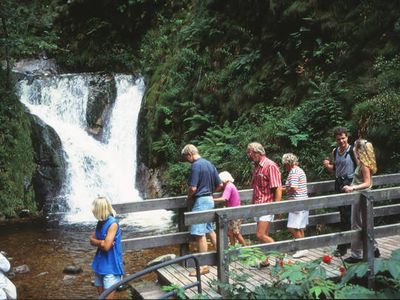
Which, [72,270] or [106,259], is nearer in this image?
[106,259]

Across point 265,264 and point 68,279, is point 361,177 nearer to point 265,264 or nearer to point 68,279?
point 265,264

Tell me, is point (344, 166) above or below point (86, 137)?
below

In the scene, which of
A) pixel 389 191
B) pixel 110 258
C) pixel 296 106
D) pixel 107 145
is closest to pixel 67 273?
pixel 110 258

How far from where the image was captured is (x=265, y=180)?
6.82 m

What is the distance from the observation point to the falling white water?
17.9 meters

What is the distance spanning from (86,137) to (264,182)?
14.3 metres

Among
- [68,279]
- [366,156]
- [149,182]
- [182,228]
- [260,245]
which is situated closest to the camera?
[260,245]

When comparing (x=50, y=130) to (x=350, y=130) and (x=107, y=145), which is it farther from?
(x=350, y=130)

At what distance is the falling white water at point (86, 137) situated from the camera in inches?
705

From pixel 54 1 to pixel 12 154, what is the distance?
593 inches

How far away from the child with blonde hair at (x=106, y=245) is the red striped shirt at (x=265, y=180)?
2.24m

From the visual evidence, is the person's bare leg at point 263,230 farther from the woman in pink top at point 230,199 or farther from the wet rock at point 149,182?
the wet rock at point 149,182

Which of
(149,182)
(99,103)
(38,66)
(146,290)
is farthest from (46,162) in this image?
(146,290)

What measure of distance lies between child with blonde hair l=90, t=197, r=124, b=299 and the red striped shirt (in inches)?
88.4
